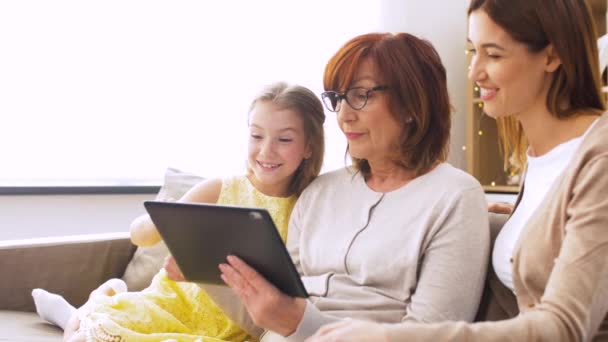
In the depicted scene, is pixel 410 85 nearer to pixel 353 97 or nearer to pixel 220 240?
pixel 353 97

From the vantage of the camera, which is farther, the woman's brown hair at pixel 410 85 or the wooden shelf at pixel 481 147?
the wooden shelf at pixel 481 147

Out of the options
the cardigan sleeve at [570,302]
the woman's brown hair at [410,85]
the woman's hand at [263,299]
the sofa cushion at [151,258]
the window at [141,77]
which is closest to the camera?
the cardigan sleeve at [570,302]

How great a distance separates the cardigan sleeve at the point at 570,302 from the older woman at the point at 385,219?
1.26ft

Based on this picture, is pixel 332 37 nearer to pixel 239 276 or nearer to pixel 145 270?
pixel 145 270

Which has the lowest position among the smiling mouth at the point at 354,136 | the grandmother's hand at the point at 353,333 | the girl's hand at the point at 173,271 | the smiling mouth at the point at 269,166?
the girl's hand at the point at 173,271

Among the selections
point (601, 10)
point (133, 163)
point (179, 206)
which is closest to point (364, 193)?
point (179, 206)

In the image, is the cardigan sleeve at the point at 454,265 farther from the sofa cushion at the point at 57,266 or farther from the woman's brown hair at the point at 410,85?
the sofa cushion at the point at 57,266

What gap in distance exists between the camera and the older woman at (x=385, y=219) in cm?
138

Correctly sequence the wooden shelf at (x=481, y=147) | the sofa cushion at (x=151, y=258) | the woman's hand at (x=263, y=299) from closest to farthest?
the woman's hand at (x=263, y=299) → the sofa cushion at (x=151, y=258) → the wooden shelf at (x=481, y=147)

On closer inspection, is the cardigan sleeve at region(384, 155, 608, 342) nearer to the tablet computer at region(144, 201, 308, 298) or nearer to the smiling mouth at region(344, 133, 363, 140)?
the tablet computer at region(144, 201, 308, 298)

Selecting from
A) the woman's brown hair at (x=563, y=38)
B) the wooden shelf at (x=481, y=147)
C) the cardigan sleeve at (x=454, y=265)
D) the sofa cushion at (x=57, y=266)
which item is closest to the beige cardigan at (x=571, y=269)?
the woman's brown hair at (x=563, y=38)

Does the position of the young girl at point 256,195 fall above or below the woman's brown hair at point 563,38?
below

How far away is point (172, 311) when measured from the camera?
5.86 ft

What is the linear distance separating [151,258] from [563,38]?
1.50 m
